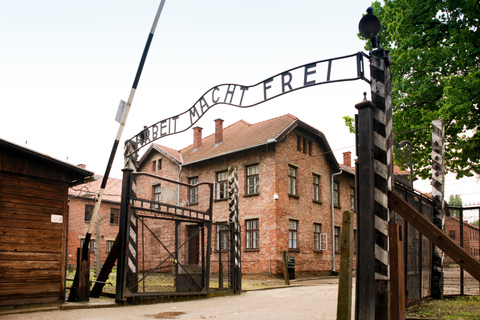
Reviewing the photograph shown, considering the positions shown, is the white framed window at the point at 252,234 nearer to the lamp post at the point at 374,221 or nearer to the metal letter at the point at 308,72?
the metal letter at the point at 308,72

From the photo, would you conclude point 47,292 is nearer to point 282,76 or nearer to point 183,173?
point 282,76

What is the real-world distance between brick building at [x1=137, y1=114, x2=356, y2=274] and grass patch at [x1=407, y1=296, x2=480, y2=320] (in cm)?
1310

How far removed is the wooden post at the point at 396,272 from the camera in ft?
18.3

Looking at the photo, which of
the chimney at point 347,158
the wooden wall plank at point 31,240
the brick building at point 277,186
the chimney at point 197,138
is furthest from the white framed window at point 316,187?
the wooden wall plank at point 31,240

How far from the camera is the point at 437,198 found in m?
11.3

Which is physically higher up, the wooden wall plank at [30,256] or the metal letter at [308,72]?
the metal letter at [308,72]

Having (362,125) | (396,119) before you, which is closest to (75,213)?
(396,119)

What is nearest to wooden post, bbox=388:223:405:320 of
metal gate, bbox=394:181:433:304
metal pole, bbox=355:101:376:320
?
metal pole, bbox=355:101:376:320

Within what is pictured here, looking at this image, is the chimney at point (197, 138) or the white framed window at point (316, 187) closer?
the white framed window at point (316, 187)

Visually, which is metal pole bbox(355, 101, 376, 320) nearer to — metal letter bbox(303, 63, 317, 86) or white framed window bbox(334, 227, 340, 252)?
metal letter bbox(303, 63, 317, 86)

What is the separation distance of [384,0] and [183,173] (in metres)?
16.0

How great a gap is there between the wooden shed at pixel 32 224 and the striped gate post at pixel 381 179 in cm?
692

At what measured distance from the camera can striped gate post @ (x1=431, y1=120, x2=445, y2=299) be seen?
11.0 metres

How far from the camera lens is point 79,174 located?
34.0 feet
